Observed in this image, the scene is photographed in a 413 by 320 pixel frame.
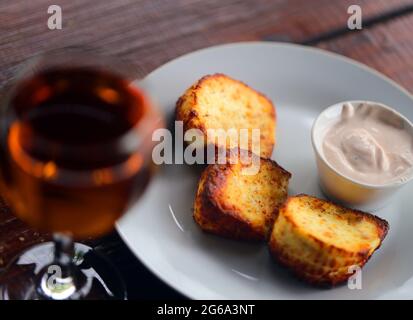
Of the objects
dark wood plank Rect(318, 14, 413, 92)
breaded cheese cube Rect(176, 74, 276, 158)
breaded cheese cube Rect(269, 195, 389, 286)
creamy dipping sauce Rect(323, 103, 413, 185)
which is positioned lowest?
breaded cheese cube Rect(269, 195, 389, 286)

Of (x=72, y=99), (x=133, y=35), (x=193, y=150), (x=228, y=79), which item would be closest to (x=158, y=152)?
(x=193, y=150)

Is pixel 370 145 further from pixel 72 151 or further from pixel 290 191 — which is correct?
pixel 72 151

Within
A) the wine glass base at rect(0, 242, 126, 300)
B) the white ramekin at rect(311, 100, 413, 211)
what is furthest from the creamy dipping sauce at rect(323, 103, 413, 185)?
the wine glass base at rect(0, 242, 126, 300)

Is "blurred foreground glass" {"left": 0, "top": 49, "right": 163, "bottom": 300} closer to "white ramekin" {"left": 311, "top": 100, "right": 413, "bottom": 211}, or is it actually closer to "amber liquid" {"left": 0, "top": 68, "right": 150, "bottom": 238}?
"amber liquid" {"left": 0, "top": 68, "right": 150, "bottom": 238}

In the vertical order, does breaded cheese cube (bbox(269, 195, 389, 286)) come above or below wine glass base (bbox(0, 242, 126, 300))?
above

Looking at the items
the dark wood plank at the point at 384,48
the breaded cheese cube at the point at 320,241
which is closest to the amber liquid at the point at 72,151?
the breaded cheese cube at the point at 320,241
